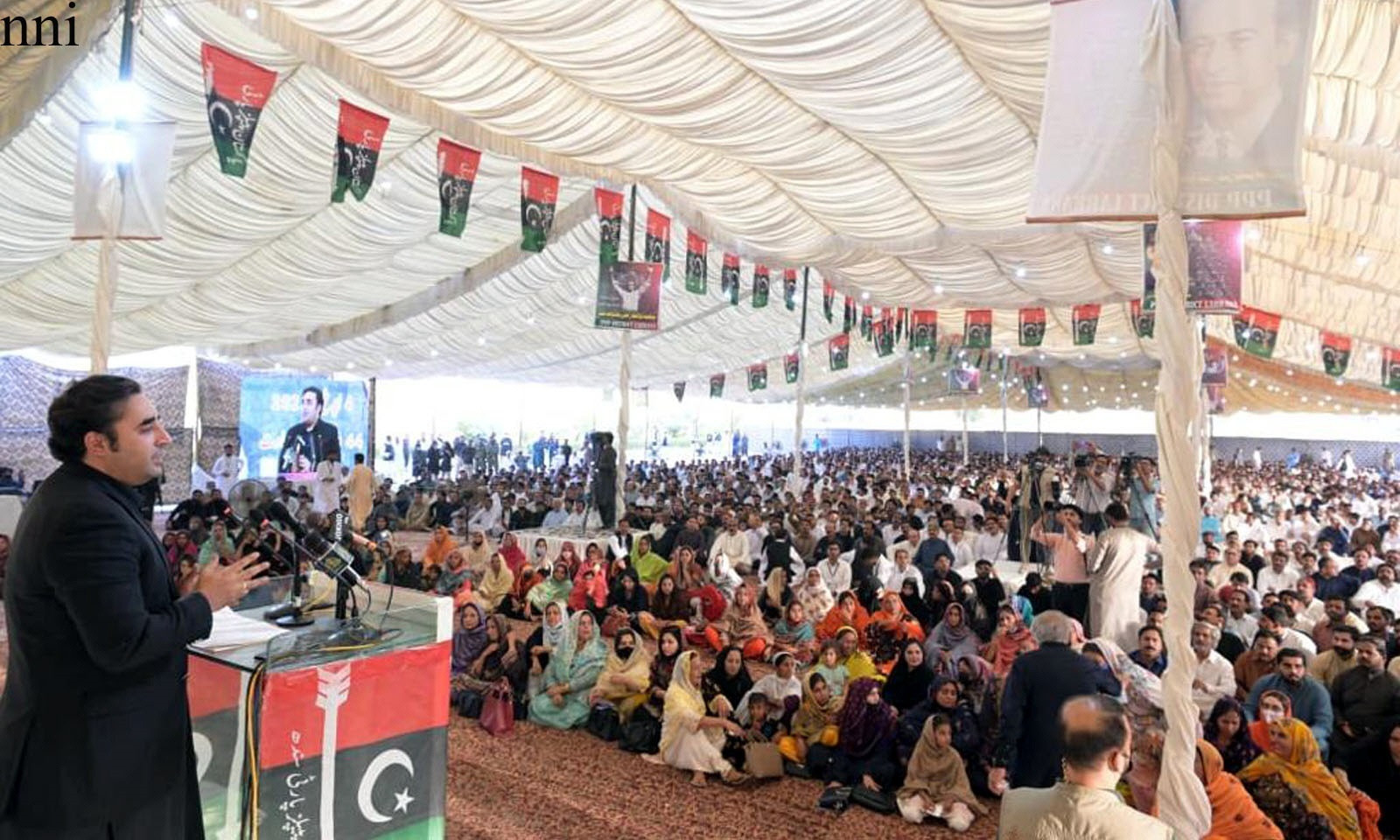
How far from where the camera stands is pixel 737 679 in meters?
6.12

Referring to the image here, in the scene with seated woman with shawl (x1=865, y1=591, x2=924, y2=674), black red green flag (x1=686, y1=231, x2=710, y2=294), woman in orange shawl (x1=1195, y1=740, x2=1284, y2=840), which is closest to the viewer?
woman in orange shawl (x1=1195, y1=740, x2=1284, y2=840)

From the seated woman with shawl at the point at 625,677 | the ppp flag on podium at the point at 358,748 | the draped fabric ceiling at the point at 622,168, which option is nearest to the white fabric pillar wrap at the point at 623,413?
the draped fabric ceiling at the point at 622,168

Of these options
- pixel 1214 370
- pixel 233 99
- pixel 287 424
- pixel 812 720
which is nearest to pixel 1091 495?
pixel 812 720

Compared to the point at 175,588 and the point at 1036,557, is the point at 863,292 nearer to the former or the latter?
the point at 1036,557

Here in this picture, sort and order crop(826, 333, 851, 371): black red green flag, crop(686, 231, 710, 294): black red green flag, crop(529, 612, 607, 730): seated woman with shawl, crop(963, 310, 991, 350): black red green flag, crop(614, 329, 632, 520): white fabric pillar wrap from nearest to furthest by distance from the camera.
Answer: crop(529, 612, 607, 730): seated woman with shawl
crop(614, 329, 632, 520): white fabric pillar wrap
crop(686, 231, 710, 294): black red green flag
crop(963, 310, 991, 350): black red green flag
crop(826, 333, 851, 371): black red green flag

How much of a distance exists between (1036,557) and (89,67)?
11131mm

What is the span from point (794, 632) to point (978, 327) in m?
11.7

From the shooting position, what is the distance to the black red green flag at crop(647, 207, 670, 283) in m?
11.9

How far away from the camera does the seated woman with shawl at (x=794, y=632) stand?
794 cm

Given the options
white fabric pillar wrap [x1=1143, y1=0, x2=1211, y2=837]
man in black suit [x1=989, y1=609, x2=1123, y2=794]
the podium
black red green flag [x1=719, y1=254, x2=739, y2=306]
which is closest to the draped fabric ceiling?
black red green flag [x1=719, y1=254, x2=739, y2=306]

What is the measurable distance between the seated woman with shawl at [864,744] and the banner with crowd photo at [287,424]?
1250 cm

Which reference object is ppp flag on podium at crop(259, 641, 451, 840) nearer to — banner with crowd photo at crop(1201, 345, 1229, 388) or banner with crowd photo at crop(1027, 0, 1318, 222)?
banner with crowd photo at crop(1027, 0, 1318, 222)

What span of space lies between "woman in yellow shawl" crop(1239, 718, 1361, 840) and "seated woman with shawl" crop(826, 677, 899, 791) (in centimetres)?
174

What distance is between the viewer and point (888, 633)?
7289mm
